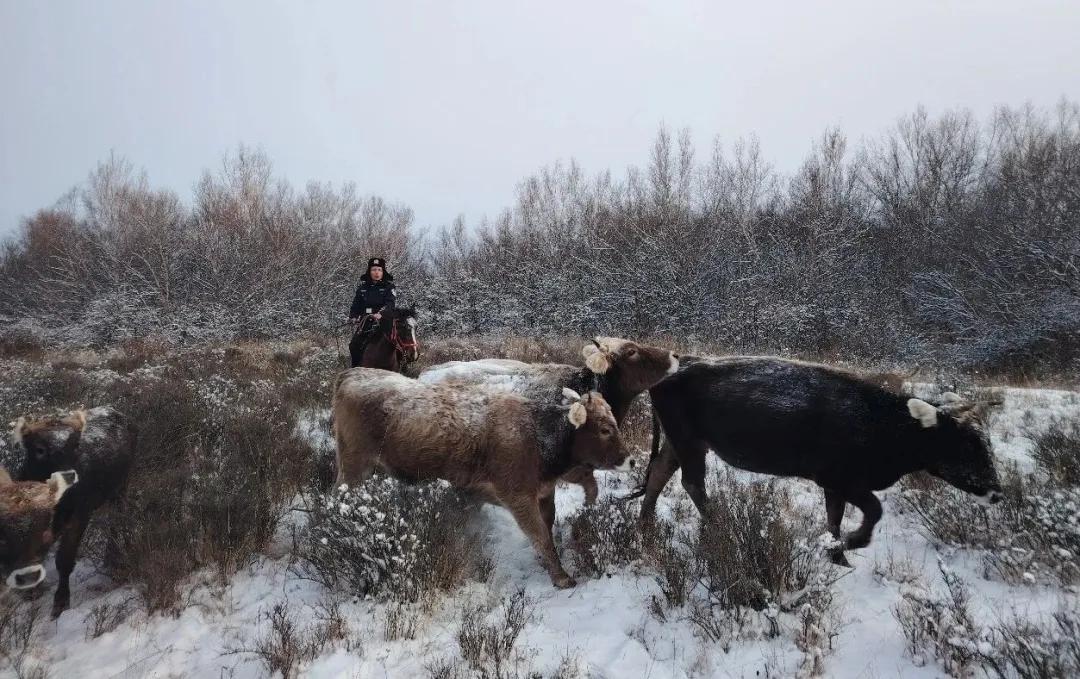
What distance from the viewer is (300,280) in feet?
96.5

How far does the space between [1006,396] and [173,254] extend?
114ft

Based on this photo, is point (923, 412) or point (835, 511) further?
point (835, 511)

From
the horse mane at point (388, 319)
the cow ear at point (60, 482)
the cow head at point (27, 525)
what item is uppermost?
the horse mane at point (388, 319)

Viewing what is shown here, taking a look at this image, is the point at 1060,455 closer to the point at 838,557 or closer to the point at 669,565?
the point at 838,557

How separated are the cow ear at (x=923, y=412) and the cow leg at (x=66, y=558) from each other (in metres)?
6.01

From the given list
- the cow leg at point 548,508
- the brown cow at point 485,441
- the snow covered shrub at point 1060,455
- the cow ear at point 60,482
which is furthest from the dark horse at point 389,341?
the snow covered shrub at point 1060,455

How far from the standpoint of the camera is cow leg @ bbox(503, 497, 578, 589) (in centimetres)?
397

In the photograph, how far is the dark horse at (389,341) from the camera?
815cm

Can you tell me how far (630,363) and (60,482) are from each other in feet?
14.4

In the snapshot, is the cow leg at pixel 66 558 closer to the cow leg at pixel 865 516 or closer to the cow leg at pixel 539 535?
the cow leg at pixel 539 535

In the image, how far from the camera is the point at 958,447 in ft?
12.6

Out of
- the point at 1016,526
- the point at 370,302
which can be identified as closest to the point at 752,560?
the point at 1016,526

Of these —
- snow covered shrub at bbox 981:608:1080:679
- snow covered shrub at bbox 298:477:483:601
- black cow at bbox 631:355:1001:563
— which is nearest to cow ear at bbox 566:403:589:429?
black cow at bbox 631:355:1001:563

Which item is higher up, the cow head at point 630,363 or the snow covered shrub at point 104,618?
the cow head at point 630,363
